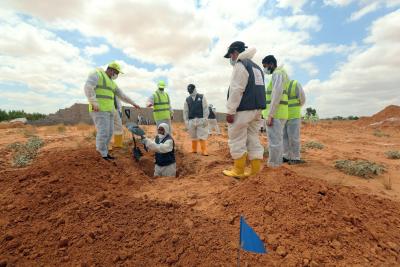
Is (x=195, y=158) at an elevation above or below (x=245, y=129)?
below

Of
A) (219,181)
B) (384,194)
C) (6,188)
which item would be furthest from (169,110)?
(384,194)

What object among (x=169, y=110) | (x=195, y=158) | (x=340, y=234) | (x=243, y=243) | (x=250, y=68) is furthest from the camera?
(x=169, y=110)

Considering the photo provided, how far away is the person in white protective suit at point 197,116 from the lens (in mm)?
7508

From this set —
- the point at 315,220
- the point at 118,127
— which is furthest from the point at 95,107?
the point at 315,220

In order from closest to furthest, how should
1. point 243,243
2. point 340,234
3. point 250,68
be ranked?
point 243,243
point 340,234
point 250,68

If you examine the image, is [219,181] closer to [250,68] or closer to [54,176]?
[250,68]

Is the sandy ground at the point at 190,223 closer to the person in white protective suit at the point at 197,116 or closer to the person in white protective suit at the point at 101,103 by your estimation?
the person in white protective suit at the point at 101,103

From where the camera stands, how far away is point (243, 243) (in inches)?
70.2

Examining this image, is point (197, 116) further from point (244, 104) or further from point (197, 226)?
point (197, 226)

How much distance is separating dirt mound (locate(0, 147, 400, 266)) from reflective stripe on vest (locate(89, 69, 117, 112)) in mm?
2357

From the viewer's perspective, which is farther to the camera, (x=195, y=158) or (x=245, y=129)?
(x=195, y=158)

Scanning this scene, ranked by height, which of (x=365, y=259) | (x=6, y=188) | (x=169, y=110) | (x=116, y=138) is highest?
(x=169, y=110)

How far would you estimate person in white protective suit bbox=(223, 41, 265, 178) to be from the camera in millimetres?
4168

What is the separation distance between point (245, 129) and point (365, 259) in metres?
2.45
